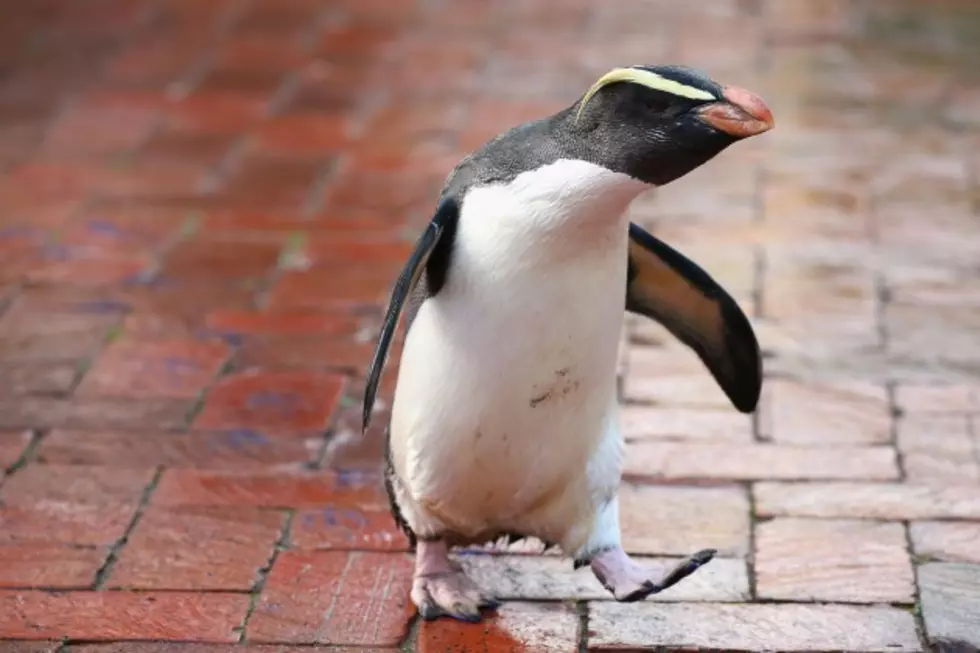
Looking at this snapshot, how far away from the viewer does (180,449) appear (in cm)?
312

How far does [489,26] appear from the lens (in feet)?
18.7

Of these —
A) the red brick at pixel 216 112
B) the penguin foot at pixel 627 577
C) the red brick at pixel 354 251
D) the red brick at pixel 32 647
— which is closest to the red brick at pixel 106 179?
the red brick at pixel 216 112

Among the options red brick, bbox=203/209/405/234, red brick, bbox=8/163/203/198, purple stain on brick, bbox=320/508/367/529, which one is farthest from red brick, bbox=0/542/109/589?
red brick, bbox=8/163/203/198

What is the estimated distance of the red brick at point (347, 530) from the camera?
2754 mm

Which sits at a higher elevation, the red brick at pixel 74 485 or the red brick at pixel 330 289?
the red brick at pixel 74 485

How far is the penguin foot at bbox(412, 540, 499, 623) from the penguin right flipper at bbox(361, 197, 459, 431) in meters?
0.40

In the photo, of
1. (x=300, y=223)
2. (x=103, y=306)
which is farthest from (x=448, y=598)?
(x=300, y=223)

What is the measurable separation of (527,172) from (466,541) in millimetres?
698

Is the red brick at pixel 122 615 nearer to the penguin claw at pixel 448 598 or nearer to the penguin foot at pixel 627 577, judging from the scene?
the penguin claw at pixel 448 598

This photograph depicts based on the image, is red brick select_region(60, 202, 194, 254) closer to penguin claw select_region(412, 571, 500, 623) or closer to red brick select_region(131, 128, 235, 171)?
red brick select_region(131, 128, 235, 171)

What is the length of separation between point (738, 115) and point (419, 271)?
20.6 inches

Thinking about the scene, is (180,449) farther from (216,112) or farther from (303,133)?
(216,112)

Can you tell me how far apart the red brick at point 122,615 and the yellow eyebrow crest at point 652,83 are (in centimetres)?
105

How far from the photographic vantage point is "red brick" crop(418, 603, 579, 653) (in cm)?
243
